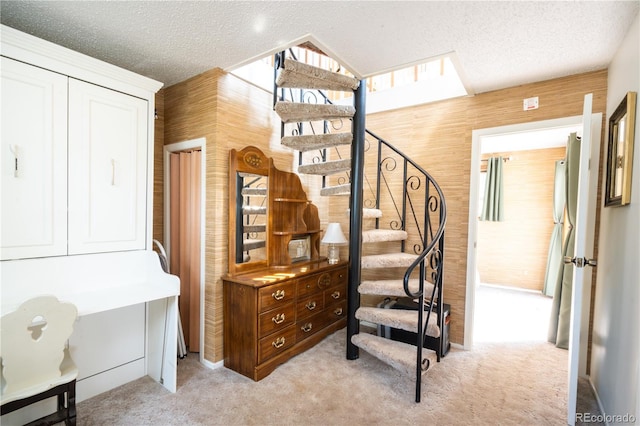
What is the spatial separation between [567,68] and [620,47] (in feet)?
1.12

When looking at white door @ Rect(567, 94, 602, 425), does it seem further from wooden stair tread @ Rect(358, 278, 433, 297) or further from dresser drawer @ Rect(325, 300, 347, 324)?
dresser drawer @ Rect(325, 300, 347, 324)

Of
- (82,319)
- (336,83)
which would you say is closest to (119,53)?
(336,83)

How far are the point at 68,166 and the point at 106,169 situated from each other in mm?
204

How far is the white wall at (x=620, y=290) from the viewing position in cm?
145

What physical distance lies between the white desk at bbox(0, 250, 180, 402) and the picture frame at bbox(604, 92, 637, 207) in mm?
2878

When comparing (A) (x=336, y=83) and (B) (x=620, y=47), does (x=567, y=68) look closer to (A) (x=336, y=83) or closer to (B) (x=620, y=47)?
(B) (x=620, y=47)

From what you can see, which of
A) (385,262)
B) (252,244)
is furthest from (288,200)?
(385,262)

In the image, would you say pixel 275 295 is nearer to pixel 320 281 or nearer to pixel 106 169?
pixel 320 281

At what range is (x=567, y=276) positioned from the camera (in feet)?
9.05

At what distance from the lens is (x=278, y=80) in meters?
2.29

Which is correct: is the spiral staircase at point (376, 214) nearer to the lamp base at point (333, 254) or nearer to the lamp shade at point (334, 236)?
the lamp shade at point (334, 236)

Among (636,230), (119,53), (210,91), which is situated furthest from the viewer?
(210,91)

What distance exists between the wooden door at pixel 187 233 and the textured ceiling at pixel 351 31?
0.85 metres

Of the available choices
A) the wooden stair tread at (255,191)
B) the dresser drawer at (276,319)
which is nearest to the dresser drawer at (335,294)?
the dresser drawer at (276,319)
